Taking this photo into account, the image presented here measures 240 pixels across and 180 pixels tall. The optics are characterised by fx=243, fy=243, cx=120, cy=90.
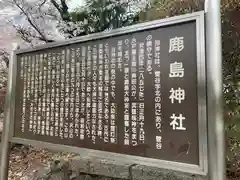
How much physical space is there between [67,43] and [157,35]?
1.15 m

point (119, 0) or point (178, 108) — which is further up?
point (119, 0)

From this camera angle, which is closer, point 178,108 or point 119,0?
point 178,108

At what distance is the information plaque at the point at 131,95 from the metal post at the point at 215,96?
2.2 inches

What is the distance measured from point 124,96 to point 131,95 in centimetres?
7

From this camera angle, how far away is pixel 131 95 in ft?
6.72

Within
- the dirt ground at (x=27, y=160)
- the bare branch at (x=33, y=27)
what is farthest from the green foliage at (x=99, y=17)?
the dirt ground at (x=27, y=160)

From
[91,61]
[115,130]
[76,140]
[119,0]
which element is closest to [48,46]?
[91,61]

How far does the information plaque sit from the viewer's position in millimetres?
1735

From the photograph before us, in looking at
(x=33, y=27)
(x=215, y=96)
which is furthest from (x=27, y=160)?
(x=215, y=96)

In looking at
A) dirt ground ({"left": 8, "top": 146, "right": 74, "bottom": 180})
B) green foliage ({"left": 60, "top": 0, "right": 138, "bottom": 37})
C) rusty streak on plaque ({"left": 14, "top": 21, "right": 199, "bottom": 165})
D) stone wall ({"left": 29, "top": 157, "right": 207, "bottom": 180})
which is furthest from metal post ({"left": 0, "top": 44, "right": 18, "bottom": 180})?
green foliage ({"left": 60, "top": 0, "right": 138, "bottom": 37})

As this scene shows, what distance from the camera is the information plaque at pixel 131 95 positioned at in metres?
1.74

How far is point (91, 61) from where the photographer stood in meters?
2.44

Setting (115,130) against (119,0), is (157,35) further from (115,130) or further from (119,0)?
(119,0)

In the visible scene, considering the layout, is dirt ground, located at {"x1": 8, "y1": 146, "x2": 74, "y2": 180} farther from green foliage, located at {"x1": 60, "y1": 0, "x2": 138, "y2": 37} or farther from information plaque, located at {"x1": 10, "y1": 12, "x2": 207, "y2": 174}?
green foliage, located at {"x1": 60, "y1": 0, "x2": 138, "y2": 37}
